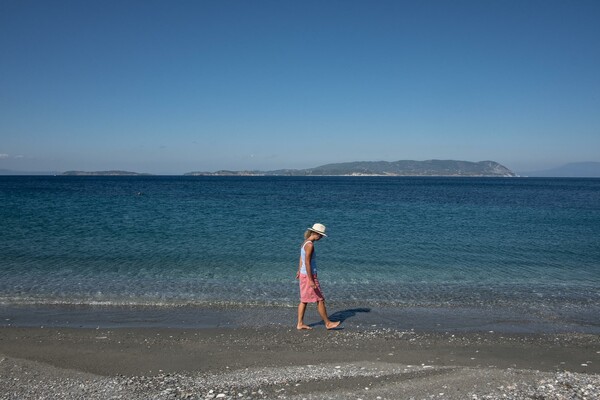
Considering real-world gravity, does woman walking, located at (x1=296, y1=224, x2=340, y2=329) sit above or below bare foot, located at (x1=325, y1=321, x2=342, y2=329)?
above

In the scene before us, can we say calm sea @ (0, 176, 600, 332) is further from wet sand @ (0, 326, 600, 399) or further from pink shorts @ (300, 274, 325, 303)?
pink shorts @ (300, 274, 325, 303)

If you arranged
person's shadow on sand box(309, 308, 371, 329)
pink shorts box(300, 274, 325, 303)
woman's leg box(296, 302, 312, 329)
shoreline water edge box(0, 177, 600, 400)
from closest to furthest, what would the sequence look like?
shoreline water edge box(0, 177, 600, 400), pink shorts box(300, 274, 325, 303), woman's leg box(296, 302, 312, 329), person's shadow on sand box(309, 308, 371, 329)

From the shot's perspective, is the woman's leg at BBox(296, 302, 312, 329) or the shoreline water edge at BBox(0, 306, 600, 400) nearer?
the shoreline water edge at BBox(0, 306, 600, 400)

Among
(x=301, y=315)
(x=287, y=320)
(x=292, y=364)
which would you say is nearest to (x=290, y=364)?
(x=292, y=364)

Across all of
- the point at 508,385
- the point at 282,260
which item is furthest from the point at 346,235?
the point at 508,385

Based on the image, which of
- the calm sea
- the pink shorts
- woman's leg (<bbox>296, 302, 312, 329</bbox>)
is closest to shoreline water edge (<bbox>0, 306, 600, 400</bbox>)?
woman's leg (<bbox>296, 302, 312, 329</bbox>)

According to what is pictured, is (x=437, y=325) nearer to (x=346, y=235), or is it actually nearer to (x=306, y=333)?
(x=306, y=333)

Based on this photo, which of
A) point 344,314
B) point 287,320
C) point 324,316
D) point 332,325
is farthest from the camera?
point 344,314

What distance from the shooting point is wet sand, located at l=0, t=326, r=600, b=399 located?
6859 mm

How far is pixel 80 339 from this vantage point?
30.1ft

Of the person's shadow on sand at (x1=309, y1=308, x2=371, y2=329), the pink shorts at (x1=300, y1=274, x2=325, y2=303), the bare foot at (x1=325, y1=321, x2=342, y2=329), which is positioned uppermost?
the pink shorts at (x1=300, y1=274, x2=325, y2=303)

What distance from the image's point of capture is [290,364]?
7992mm

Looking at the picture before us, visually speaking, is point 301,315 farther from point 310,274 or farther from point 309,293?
point 310,274

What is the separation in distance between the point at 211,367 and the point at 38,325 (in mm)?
4791
